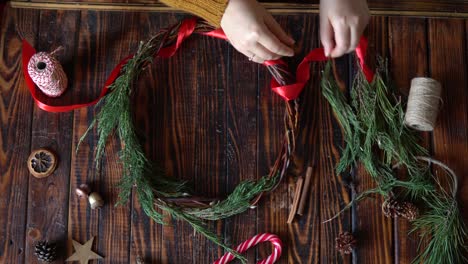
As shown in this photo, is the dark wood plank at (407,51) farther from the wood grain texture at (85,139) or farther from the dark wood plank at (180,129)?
the wood grain texture at (85,139)

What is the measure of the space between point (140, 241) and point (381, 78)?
2.66ft

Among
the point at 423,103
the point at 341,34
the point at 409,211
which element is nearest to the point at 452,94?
the point at 423,103

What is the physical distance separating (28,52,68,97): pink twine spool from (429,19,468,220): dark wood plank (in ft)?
3.48

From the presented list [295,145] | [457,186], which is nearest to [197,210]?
[295,145]

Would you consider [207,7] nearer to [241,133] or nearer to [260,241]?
[241,133]

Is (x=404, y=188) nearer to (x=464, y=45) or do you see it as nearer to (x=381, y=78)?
(x=381, y=78)

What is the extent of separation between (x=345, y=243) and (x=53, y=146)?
857 mm

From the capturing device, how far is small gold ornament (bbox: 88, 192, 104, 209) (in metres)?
1.30

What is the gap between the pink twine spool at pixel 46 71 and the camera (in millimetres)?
1274

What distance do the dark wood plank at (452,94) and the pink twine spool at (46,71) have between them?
3.48 feet

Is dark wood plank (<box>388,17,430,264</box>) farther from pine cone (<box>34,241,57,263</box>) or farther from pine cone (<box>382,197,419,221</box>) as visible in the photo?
pine cone (<box>34,241,57,263</box>)

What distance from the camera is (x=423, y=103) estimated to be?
1.25 metres

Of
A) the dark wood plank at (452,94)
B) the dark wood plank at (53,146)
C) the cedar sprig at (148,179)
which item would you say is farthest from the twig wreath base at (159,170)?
the dark wood plank at (452,94)

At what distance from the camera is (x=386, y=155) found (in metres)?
1.32
